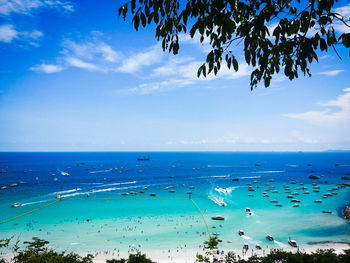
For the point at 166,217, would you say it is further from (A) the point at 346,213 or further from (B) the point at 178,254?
(A) the point at 346,213

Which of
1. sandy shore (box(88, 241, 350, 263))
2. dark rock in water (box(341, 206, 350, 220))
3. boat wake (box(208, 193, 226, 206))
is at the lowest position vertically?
boat wake (box(208, 193, 226, 206))

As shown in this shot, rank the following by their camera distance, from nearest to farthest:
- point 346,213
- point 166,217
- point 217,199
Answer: point 346,213, point 166,217, point 217,199

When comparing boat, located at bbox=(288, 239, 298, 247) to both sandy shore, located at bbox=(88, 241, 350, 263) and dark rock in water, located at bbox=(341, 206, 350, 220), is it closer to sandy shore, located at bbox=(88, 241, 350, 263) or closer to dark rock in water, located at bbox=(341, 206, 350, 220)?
sandy shore, located at bbox=(88, 241, 350, 263)

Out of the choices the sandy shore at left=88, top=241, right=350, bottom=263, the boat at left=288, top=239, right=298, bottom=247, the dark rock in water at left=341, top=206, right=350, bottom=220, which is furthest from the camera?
the dark rock in water at left=341, top=206, right=350, bottom=220

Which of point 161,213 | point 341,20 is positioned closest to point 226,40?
point 341,20

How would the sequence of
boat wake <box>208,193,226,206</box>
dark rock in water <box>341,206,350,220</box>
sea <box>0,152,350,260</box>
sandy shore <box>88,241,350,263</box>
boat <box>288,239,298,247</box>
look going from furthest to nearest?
boat wake <box>208,193,226,206</box>
dark rock in water <box>341,206,350,220</box>
sea <box>0,152,350,260</box>
boat <box>288,239,298,247</box>
sandy shore <box>88,241,350,263</box>

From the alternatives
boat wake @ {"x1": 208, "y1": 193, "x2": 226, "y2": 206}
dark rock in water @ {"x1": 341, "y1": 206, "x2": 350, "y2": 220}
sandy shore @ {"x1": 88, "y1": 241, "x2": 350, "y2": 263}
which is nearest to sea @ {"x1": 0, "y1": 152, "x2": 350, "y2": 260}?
boat wake @ {"x1": 208, "y1": 193, "x2": 226, "y2": 206}

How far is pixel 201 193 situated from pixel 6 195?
4821 cm

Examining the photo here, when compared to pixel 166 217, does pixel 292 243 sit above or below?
above

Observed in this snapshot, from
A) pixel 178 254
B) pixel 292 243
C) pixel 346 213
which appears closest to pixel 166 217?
pixel 178 254

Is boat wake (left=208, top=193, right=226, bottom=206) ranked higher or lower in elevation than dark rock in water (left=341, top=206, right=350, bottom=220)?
lower

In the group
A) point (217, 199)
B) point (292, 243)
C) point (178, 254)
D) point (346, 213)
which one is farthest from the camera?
point (217, 199)

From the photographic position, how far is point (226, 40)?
3518 mm

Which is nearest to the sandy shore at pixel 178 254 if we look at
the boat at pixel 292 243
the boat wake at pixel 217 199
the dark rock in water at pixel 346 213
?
the boat at pixel 292 243
